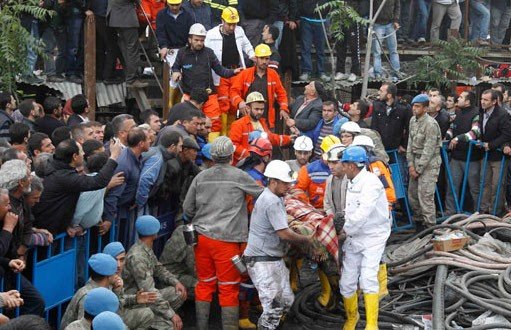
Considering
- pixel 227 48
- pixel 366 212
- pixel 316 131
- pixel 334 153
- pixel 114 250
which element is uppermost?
pixel 227 48

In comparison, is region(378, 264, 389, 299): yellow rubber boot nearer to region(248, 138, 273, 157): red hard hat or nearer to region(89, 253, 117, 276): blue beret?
region(248, 138, 273, 157): red hard hat

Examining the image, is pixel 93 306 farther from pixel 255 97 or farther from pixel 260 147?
pixel 255 97

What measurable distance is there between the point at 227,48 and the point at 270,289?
5.39 m

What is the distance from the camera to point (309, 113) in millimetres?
13992

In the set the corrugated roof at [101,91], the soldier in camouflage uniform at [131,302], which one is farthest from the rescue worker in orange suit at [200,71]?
the soldier in camouflage uniform at [131,302]

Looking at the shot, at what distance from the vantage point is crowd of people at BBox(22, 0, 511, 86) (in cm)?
1476

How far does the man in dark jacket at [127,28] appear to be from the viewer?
48.9ft

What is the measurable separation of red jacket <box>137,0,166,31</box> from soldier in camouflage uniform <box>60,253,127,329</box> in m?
7.43

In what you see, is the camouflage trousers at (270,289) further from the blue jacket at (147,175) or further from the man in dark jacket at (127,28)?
the man in dark jacket at (127,28)

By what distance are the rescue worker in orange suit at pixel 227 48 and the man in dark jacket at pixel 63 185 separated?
506cm

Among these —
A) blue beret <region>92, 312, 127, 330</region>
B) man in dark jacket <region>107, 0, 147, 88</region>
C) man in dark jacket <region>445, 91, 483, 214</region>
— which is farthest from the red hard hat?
man in dark jacket <region>445, 91, 483, 214</region>

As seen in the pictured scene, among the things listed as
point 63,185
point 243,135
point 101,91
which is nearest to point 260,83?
point 243,135

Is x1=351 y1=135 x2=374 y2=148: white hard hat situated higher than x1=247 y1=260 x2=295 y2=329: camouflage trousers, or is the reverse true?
x1=351 y1=135 x2=374 y2=148: white hard hat

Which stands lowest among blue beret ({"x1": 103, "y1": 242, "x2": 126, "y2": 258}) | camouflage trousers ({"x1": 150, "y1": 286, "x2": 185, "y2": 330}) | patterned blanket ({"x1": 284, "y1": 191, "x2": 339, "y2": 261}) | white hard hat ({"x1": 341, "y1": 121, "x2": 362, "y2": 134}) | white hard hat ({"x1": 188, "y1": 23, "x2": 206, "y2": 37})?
camouflage trousers ({"x1": 150, "y1": 286, "x2": 185, "y2": 330})
